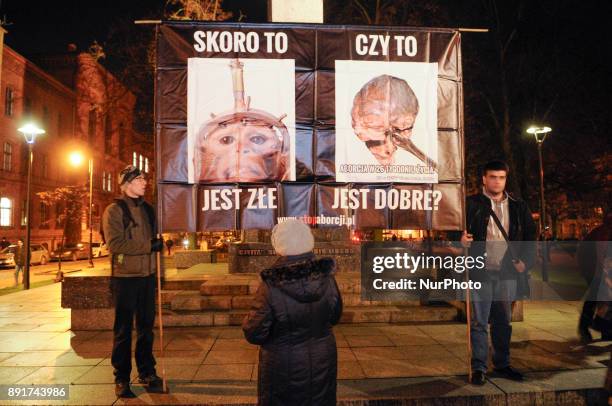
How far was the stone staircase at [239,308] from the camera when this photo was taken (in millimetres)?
7680

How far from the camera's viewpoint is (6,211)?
111ft

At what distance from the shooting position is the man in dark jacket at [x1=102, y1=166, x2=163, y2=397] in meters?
4.65

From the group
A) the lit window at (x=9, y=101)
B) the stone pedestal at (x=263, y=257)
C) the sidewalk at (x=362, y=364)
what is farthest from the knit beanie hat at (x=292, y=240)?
the lit window at (x=9, y=101)

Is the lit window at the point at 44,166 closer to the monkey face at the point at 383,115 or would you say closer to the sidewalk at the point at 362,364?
the sidewalk at the point at 362,364

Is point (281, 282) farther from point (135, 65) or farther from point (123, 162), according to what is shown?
point (123, 162)

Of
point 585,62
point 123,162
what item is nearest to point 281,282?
point 585,62

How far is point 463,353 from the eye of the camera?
19.6 feet

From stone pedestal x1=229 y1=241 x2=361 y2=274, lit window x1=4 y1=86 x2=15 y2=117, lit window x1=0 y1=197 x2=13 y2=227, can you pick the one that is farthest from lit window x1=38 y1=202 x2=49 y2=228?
stone pedestal x1=229 y1=241 x2=361 y2=274

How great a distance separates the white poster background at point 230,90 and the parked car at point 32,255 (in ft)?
83.4

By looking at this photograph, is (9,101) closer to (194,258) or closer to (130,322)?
(194,258)

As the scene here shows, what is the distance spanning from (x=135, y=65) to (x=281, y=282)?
808 inches

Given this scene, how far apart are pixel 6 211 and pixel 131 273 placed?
115 ft

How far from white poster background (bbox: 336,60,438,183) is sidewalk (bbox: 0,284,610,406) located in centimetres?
218

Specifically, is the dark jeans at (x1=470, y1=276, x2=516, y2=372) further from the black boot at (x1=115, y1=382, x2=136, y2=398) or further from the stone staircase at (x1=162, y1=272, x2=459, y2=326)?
the black boot at (x1=115, y1=382, x2=136, y2=398)
